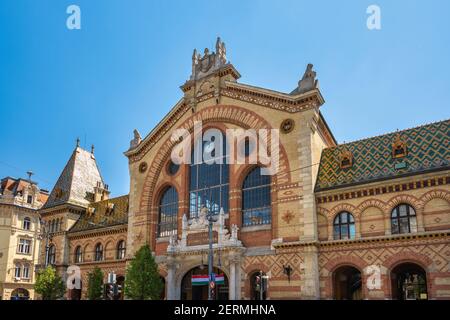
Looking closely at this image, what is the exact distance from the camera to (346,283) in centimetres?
3008

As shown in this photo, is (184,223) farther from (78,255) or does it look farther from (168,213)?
(78,255)

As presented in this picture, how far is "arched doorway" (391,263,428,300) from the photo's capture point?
28.2 m

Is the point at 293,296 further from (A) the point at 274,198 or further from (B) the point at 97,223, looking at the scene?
(B) the point at 97,223

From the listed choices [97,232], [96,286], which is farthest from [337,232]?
→ [97,232]

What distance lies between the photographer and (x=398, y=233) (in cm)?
2684

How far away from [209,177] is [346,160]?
1088cm

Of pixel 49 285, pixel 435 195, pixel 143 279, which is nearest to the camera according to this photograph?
pixel 435 195

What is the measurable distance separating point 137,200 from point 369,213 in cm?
2060

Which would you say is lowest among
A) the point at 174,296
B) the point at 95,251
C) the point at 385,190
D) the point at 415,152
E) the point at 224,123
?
the point at 174,296

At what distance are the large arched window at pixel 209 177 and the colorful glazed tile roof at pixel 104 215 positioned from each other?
8848mm

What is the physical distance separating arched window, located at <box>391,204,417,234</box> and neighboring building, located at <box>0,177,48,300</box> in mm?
52451

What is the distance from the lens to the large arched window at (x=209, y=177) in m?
34.8

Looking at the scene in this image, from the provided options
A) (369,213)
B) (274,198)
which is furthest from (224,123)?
(369,213)

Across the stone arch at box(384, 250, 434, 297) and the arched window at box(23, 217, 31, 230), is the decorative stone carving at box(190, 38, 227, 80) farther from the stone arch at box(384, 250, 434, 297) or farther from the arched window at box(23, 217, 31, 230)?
the arched window at box(23, 217, 31, 230)
